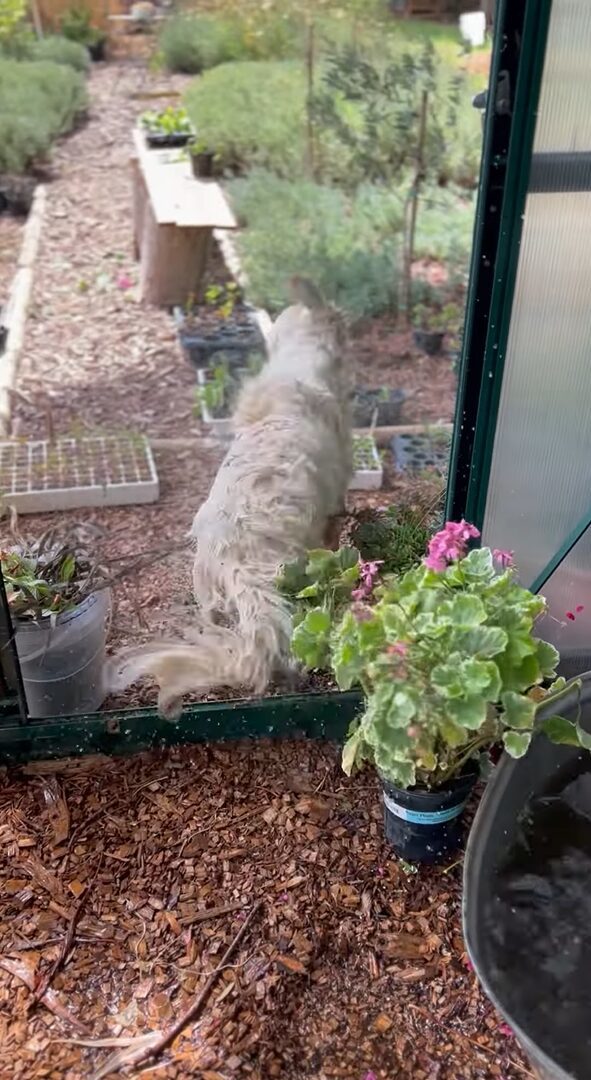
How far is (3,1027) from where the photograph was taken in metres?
2.03

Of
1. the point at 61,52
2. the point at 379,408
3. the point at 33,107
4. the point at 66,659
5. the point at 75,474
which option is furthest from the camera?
the point at 61,52

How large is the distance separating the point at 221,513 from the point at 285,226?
4199 mm

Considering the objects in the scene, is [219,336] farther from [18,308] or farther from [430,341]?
[18,308]

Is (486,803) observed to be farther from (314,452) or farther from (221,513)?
(314,452)

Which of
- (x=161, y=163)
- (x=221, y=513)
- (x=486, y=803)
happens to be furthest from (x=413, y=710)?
(x=161, y=163)

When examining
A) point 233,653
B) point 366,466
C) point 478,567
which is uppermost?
point 478,567

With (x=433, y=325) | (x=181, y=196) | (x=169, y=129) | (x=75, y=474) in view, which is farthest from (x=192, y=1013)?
(x=169, y=129)

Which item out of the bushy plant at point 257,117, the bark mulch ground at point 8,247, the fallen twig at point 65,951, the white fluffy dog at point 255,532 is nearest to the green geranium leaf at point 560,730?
the white fluffy dog at point 255,532

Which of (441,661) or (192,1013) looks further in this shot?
(192,1013)

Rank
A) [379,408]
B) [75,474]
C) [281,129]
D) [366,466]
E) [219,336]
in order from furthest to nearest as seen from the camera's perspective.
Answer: [281,129] < [219,336] < [379,408] < [75,474] < [366,466]

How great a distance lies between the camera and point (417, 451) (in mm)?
4289

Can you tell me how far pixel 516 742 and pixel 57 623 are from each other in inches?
52.2

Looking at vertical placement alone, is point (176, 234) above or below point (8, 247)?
above

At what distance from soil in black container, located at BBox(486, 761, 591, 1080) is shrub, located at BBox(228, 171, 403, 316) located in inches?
149
